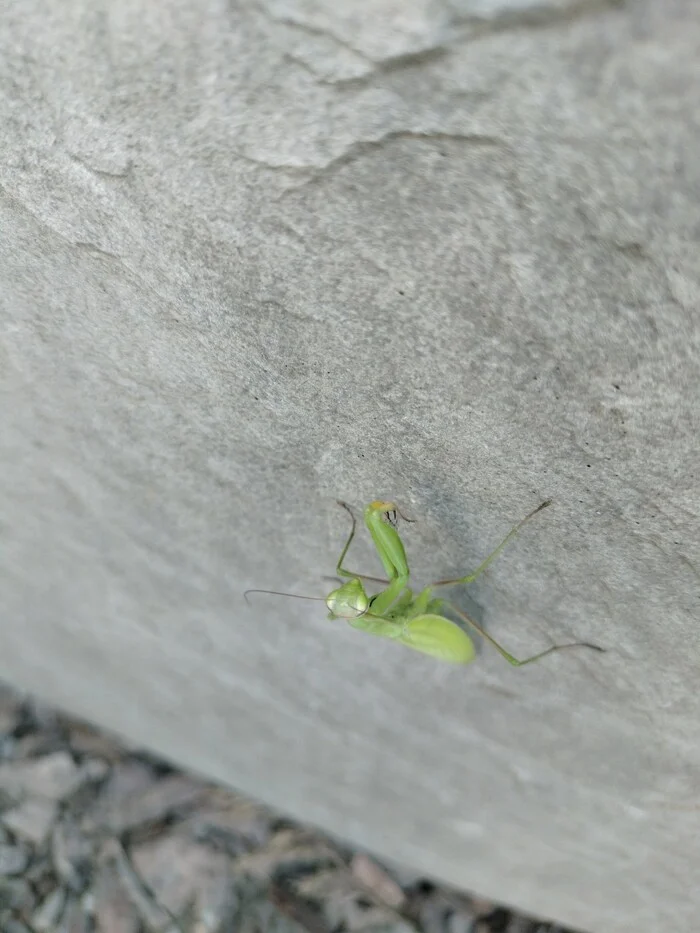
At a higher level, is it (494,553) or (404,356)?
(404,356)

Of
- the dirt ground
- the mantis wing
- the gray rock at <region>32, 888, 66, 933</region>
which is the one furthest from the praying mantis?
the gray rock at <region>32, 888, 66, 933</region>

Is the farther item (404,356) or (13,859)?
(13,859)

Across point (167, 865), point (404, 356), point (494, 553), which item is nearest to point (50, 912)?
point (167, 865)

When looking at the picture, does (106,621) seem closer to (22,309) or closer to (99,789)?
(99,789)

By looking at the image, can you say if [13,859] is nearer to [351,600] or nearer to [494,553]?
[351,600]

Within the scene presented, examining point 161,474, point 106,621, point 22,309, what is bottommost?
point 106,621

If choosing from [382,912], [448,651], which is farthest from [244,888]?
[448,651]

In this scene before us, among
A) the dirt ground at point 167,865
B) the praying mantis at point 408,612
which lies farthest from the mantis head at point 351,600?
the dirt ground at point 167,865
